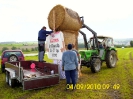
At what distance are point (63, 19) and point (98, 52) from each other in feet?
16.3

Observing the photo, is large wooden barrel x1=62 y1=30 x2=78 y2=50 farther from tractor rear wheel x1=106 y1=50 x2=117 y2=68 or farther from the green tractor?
tractor rear wheel x1=106 y1=50 x2=117 y2=68

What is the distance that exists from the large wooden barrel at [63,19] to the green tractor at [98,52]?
7.23 ft

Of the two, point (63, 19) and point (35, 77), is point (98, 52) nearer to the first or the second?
point (63, 19)

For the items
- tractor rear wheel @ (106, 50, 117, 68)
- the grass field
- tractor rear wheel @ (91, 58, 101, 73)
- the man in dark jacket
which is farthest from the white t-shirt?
tractor rear wheel @ (106, 50, 117, 68)

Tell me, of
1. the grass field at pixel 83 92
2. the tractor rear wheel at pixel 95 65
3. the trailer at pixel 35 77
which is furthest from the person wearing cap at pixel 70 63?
the tractor rear wheel at pixel 95 65

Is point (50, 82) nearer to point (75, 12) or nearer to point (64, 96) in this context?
point (64, 96)

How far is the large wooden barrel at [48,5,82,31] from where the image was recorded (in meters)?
9.79

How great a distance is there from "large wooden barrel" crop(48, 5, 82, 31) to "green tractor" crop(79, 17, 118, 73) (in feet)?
7.23

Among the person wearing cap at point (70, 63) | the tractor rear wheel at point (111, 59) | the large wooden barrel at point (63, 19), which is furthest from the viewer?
the tractor rear wheel at point (111, 59)

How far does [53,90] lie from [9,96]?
5.50 feet

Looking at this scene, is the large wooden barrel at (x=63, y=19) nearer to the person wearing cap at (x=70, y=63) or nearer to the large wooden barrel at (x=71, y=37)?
the large wooden barrel at (x=71, y=37)

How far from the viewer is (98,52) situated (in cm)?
1386

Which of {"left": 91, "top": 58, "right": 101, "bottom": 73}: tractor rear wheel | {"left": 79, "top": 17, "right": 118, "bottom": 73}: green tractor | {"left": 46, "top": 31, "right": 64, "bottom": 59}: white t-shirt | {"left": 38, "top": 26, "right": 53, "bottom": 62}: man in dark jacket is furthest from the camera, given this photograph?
{"left": 79, "top": 17, "right": 118, "bottom": 73}: green tractor

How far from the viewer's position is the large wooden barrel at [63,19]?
9.79 meters
